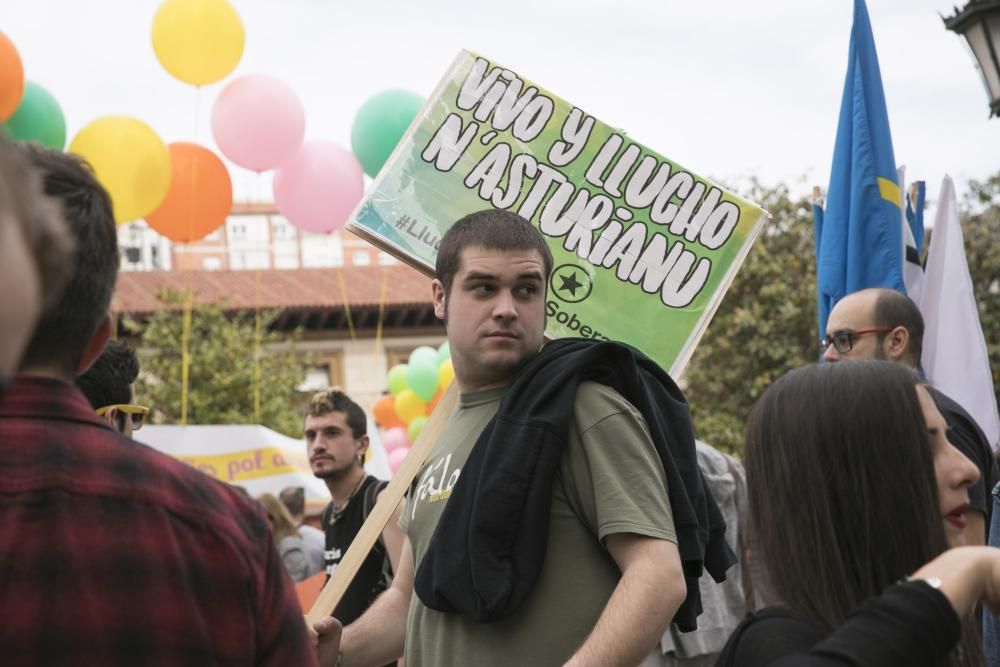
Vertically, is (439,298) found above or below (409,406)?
above

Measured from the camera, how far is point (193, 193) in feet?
30.7

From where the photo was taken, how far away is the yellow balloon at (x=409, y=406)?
1553 centimetres

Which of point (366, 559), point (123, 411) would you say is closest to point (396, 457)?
point (366, 559)

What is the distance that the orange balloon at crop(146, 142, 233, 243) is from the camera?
30.6ft

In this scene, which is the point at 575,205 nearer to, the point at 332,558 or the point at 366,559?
the point at 366,559

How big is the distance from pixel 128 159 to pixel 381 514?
593 centimetres

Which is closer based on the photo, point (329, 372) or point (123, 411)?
point (123, 411)

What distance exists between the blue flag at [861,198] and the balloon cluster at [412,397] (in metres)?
7.86

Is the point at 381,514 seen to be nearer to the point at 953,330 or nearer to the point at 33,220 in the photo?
the point at 33,220

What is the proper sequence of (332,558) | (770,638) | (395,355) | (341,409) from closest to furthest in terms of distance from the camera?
(770,638) < (332,558) < (341,409) < (395,355)

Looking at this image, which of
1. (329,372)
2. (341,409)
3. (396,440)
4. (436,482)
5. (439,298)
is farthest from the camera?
(329,372)

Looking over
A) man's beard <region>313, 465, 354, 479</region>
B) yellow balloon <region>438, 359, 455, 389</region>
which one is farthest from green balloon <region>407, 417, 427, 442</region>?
man's beard <region>313, 465, 354, 479</region>

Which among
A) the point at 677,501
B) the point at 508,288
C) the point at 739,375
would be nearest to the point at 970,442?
the point at 677,501

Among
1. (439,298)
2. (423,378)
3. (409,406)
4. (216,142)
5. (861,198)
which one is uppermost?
(861,198)
